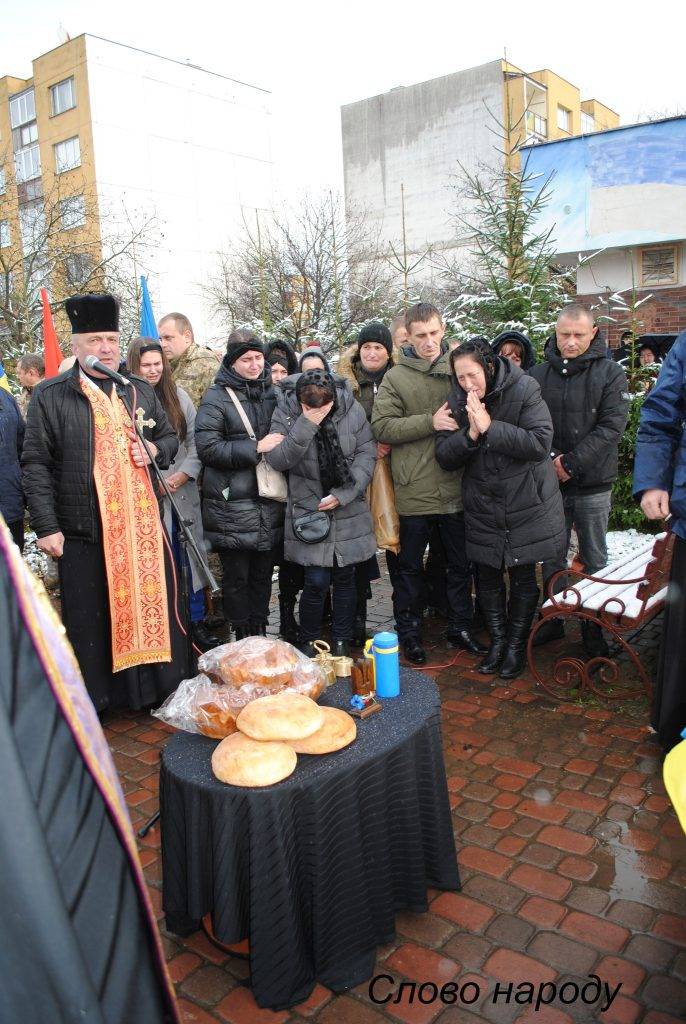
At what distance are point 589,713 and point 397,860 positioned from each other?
1988 millimetres

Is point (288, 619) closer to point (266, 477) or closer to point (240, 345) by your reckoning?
point (266, 477)

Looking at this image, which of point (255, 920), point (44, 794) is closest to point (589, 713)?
point (255, 920)

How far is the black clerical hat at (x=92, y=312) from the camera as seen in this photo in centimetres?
405

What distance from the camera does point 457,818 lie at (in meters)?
3.35

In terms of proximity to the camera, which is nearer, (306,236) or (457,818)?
(457,818)

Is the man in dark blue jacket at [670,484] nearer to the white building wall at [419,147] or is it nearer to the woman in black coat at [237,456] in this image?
the woman in black coat at [237,456]

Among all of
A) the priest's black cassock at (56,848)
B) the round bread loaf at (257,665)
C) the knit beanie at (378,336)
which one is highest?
the knit beanie at (378,336)

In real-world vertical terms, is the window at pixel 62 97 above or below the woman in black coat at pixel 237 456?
above

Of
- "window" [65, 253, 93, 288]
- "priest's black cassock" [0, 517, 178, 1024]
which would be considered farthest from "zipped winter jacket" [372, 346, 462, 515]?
"window" [65, 253, 93, 288]

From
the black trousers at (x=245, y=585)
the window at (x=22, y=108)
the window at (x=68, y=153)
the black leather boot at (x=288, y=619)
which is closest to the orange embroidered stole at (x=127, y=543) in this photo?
the black trousers at (x=245, y=585)

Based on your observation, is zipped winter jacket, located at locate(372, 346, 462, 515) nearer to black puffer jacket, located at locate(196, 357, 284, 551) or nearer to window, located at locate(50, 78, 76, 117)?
black puffer jacket, located at locate(196, 357, 284, 551)

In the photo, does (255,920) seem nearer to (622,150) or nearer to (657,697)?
(657,697)

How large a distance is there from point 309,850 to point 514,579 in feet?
9.15

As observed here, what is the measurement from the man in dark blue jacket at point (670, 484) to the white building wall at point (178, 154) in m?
30.1
